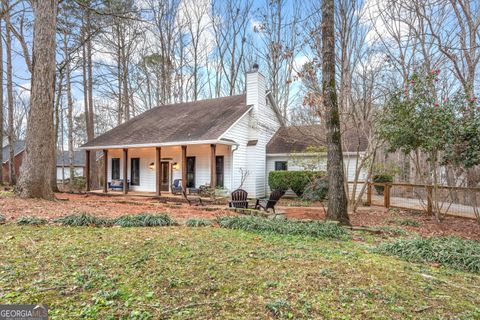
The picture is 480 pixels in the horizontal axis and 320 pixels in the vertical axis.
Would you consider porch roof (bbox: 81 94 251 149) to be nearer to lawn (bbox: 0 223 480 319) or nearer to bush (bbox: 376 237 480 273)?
lawn (bbox: 0 223 480 319)

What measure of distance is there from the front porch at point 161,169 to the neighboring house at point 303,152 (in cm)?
382

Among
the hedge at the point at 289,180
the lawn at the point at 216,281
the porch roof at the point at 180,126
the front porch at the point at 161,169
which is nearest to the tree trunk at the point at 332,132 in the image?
the lawn at the point at 216,281

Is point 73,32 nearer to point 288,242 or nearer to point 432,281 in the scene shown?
point 288,242

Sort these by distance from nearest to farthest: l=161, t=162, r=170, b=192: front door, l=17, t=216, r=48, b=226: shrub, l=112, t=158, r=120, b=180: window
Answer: l=17, t=216, r=48, b=226: shrub → l=161, t=162, r=170, b=192: front door → l=112, t=158, r=120, b=180: window

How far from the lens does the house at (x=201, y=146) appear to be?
43.1ft

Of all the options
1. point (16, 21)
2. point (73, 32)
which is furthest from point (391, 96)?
point (16, 21)

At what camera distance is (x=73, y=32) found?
570 inches

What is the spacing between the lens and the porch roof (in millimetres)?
12672

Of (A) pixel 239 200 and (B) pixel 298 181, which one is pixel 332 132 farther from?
(B) pixel 298 181

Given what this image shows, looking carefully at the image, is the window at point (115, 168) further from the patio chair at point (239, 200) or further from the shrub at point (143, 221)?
the shrub at point (143, 221)

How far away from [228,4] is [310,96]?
1821cm

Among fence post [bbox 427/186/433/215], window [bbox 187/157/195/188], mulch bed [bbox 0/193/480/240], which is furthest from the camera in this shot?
window [bbox 187/157/195/188]

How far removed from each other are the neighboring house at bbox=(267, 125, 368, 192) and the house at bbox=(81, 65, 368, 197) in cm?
13

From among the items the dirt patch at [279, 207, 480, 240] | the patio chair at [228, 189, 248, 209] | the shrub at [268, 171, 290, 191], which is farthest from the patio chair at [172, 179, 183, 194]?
the dirt patch at [279, 207, 480, 240]
